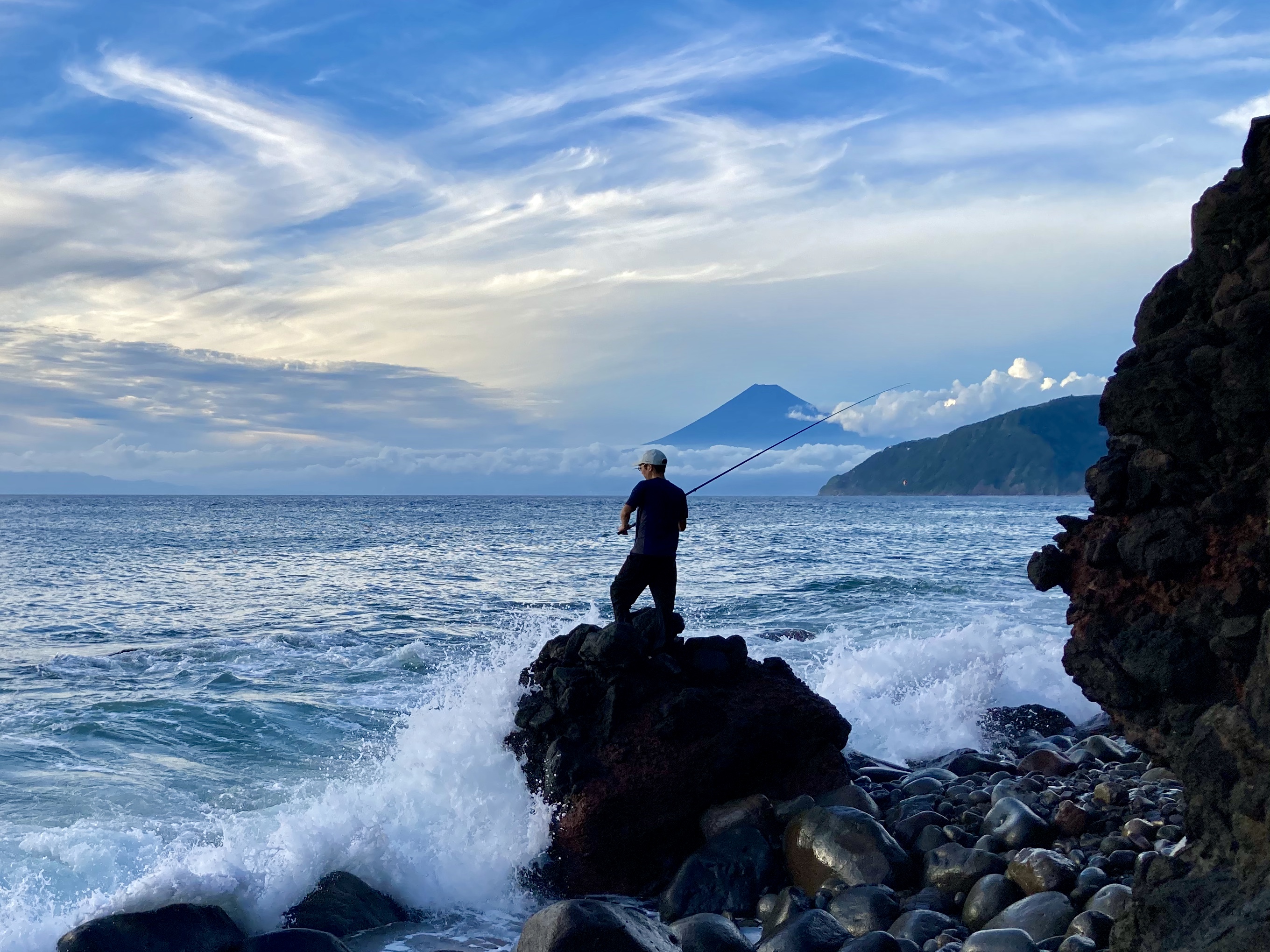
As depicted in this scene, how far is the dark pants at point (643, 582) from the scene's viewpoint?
816cm

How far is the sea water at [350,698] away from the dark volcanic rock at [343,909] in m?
0.11

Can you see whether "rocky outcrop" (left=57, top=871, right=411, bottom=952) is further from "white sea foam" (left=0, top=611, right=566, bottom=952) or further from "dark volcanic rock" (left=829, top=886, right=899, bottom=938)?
"dark volcanic rock" (left=829, top=886, right=899, bottom=938)

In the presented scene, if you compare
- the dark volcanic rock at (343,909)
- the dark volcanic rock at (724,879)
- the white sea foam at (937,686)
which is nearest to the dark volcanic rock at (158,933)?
the dark volcanic rock at (343,909)

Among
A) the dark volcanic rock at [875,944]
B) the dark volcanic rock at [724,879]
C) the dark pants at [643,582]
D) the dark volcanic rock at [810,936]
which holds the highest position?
the dark pants at [643,582]

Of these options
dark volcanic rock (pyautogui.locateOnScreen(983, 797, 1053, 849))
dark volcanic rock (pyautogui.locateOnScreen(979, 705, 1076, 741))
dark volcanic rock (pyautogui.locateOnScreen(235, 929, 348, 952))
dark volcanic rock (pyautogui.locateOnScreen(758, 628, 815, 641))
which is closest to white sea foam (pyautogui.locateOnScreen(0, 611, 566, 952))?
dark volcanic rock (pyautogui.locateOnScreen(235, 929, 348, 952))

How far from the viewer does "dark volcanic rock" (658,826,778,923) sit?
21.0ft

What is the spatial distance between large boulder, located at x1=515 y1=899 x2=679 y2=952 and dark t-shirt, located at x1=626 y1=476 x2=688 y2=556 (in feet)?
11.5

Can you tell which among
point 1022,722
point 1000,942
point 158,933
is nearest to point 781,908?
point 1000,942

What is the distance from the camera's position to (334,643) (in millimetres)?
16984

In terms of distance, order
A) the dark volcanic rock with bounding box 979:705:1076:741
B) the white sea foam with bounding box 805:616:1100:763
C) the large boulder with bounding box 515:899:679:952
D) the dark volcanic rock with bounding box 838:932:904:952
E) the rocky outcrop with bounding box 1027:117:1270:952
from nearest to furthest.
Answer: the rocky outcrop with bounding box 1027:117:1270:952, the large boulder with bounding box 515:899:679:952, the dark volcanic rock with bounding box 838:932:904:952, the white sea foam with bounding box 805:616:1100:763, the dark volcanic rock with bounding box 979:705:1076:741

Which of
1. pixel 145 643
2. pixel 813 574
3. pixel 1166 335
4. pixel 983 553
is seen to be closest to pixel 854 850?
pixel 1166 335

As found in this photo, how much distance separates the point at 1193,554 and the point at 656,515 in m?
4.18

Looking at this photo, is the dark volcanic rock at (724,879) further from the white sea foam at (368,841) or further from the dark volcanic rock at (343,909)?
the dark volcanic rock at (343,909)

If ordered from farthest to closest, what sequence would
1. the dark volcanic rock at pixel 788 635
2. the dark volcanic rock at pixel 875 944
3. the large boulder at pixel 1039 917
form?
the dark volcanic rock at pixel 788 635 < the large boulder at pixel 1039 917 < the dark volcanic rock at pixel 875 944
